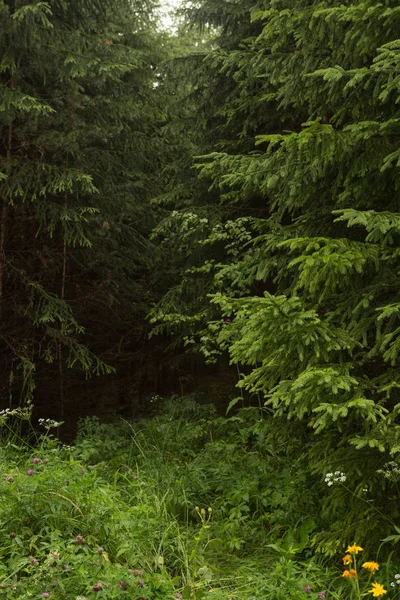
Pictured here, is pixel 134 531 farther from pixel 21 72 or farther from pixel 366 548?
pixel 21 72

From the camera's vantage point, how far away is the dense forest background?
383cm

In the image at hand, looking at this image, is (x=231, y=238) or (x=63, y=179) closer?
(x=63, y=179)

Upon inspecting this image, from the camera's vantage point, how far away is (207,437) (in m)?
7.46

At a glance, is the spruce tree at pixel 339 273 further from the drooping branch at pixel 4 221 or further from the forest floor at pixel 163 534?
the drooping branch at pixel 4 221

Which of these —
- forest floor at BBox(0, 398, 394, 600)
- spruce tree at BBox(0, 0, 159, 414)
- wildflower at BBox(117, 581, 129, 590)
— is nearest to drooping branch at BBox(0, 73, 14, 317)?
spruce tree at BBox(0, 0, 159, 414)

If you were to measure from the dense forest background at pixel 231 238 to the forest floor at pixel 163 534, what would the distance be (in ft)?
0.26

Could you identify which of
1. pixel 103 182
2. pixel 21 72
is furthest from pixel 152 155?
pixel 21 72

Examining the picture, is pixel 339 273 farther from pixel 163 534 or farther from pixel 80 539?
pixel 80 539

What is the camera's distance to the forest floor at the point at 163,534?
11.0 ft

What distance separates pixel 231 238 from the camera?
7.58m

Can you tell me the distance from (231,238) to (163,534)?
4.29 meters

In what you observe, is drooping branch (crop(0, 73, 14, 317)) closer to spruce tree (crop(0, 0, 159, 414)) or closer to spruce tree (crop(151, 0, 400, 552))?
spruce tree (crop(0, 0, 159, 414))

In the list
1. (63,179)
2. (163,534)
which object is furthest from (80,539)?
(63,179)

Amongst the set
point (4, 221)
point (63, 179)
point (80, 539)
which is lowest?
point (80, 539)
